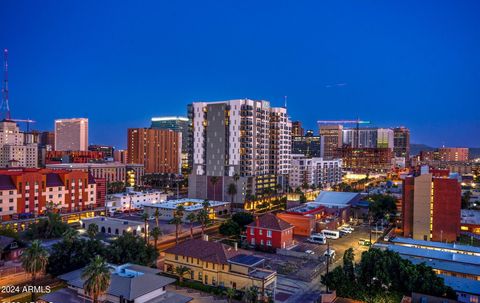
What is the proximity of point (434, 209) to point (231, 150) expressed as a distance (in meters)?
61.7

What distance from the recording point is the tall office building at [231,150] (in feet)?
368

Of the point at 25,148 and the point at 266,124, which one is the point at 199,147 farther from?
the point at 25,148

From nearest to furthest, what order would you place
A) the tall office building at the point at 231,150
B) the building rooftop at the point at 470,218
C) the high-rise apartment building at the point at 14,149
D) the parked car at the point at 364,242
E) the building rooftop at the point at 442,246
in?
the building rooftop at the point at 442,246
the parked car at the point at 364,242
the building rooftop at the point at 470,218
the tall office building at the point at 231,150
the high-rise apartment building at the point at 14,149

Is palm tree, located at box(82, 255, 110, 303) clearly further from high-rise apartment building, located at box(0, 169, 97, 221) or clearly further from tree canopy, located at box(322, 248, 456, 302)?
high-rise apartment building, located at box(0, 169, 97, 221)

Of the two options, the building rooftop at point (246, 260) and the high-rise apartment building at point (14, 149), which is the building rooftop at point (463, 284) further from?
the high-rise apartment building at point (14, 149)

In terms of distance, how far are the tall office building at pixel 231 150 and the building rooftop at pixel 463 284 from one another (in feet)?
221

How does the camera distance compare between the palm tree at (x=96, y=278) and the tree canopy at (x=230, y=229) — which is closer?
the palm tree at (x=96, y=278)

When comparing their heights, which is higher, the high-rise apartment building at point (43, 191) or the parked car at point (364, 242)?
the high-rise apartment building at point (43, 191)

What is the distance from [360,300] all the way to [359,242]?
97.2ft

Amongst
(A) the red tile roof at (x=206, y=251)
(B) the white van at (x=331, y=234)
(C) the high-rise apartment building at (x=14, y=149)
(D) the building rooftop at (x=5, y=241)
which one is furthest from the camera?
(C) the high-rise apartment building at (x=14, y=149)

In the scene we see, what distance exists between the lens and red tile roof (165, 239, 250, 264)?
147ft

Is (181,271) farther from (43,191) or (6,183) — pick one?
(6,183)

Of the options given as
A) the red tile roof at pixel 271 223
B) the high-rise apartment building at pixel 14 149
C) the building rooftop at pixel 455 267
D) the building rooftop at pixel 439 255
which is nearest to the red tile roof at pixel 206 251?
the red tile roof at pixel 271 223

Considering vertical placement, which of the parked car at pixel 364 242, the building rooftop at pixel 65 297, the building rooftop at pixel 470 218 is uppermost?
the building rooftop at pixel 65 297
